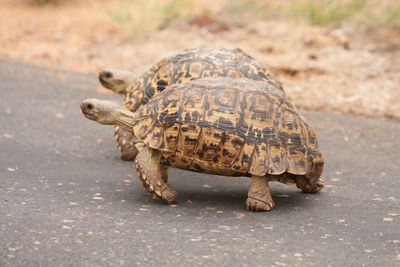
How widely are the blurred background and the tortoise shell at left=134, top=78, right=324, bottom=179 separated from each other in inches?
140

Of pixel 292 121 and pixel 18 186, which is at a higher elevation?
pixel 292 121

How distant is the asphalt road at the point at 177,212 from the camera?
3.35 metres

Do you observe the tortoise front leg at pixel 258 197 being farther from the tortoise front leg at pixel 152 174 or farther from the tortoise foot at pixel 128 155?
the tortoise foot at pixel 128 155

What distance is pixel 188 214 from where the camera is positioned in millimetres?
4039

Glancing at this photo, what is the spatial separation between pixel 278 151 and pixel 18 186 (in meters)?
1.86

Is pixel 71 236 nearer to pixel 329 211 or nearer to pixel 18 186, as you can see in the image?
pixel 18 186

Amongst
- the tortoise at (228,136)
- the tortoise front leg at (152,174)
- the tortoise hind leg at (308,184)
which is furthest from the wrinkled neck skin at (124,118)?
the tortoise hind leg at (308,184)

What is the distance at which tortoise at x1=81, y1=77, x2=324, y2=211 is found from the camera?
4004mm

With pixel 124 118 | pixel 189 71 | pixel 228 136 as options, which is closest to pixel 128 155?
pixel 189 71

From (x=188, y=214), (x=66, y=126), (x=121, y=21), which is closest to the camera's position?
(x=188, y=214)

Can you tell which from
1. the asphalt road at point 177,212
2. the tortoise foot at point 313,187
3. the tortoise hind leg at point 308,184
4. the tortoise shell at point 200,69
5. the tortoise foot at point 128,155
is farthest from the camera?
the tortoise foot at point 128,155

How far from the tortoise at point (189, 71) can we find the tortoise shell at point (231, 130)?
0.84m

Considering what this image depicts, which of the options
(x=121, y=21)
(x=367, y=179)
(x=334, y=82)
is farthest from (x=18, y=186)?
(x=121, y=21)

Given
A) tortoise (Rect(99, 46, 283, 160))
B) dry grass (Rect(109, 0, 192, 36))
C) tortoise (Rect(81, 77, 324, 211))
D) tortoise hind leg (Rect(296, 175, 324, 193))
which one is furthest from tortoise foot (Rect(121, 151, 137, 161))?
dry grass (Rect(109, 0, 192, 36))
